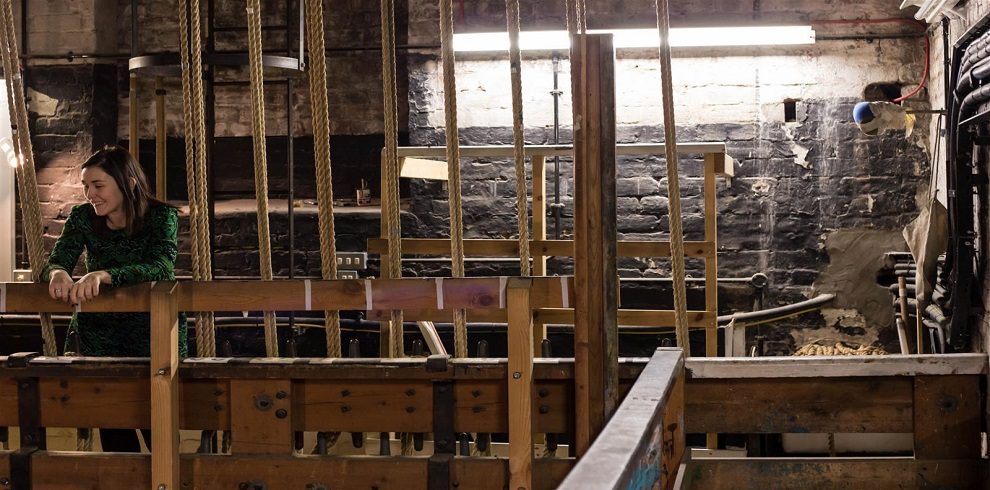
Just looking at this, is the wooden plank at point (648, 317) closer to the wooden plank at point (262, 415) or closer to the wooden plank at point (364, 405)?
the wooden plank at point (364, 405)

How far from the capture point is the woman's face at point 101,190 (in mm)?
2861

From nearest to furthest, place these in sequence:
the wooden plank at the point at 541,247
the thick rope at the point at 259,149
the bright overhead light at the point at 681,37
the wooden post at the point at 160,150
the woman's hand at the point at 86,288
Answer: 1. the woman's hand at the point at 86,288
2. the thick rope at the point at 259,149
3. the wooden plank at the point at 541,247
4. the wooden post at the point at 160,150
5. the bright overhead light at the point at 681,37

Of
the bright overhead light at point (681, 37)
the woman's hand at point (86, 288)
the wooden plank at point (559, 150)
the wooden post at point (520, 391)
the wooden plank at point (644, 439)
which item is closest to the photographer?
the wooden plank at point (644, 439)

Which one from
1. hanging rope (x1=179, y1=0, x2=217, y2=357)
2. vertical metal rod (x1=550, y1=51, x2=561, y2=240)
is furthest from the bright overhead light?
hanging rope (x1=179, y1=0, x2=217, y2=357)

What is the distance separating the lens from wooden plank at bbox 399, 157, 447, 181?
466cm

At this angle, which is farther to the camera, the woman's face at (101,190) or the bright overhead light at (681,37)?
the bright overhead light at (681,37)

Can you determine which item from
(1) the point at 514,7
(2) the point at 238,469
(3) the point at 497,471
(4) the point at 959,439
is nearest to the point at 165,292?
(2) the point at 238,469

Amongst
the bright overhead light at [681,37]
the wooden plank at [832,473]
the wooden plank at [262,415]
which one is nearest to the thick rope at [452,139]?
the wooden plank at [262,415]

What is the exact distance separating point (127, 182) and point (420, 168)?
211 cm

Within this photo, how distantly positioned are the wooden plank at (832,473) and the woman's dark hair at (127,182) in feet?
5.50

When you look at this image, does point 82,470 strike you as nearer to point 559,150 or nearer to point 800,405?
point 800,405

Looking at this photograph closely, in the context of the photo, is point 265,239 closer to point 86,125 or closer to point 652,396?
point 652,396

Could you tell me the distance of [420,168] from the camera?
4.87 meters

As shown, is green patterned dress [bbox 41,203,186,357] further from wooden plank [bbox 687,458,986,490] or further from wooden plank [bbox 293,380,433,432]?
wooden plank [bbox 687,458,986,490]
